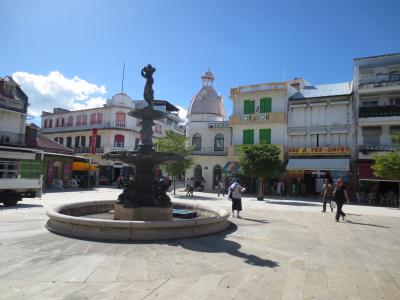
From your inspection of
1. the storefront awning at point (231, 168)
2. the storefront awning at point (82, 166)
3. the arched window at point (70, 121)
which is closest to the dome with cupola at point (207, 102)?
the storefront awning at point (231, 168)

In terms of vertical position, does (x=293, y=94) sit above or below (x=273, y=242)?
above

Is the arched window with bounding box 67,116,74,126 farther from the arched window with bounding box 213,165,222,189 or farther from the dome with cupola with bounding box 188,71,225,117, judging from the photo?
the arched window with bounding box 213,165,222,189

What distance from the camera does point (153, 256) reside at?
259 inches

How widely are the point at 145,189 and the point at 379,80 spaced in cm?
2813

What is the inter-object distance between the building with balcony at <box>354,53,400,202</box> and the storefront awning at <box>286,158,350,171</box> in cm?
130

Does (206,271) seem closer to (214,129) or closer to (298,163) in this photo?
(298,163)

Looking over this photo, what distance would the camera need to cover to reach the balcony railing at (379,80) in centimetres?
2908

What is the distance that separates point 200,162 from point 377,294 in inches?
1326

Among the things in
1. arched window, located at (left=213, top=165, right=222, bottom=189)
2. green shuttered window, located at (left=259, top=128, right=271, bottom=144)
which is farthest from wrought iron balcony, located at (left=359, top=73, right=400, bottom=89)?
arched window, located at (left=213, top=165, right=222, bottom=189)

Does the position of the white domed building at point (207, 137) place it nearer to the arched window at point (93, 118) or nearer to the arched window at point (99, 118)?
the arched window at point (99, 118)

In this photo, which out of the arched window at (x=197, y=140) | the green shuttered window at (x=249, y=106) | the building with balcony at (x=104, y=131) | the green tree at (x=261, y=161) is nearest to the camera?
the green tree at (x=261, y=161)

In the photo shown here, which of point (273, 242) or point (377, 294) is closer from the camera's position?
point (377, 294)

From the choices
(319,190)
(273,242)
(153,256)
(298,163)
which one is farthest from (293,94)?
(153,256)

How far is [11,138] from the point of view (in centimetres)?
3148
